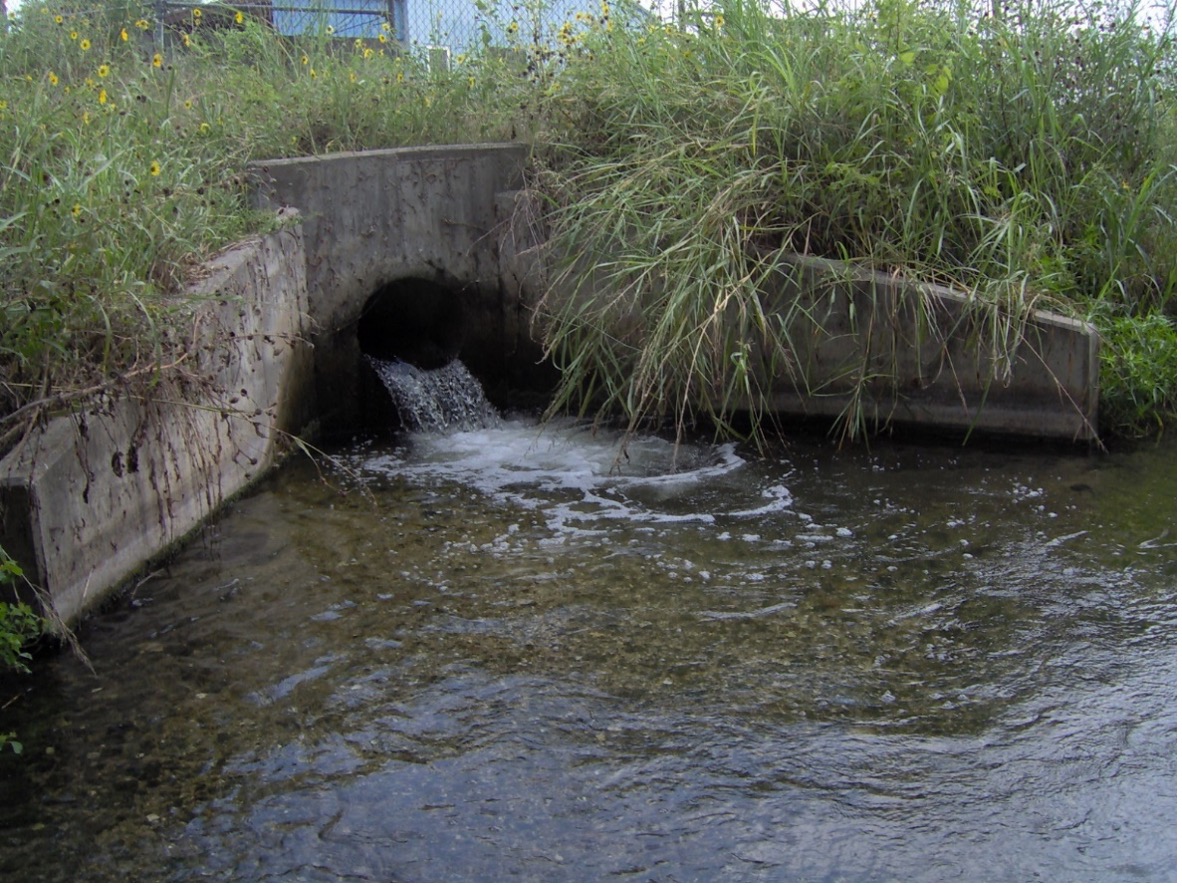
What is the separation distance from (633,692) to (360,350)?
13.6ft

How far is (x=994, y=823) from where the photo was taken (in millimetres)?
2891

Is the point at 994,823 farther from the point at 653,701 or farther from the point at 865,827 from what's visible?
the point at 653,701

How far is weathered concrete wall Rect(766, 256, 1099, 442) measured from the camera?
5828 mm

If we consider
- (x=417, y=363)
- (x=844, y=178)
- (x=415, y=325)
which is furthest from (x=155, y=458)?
(x=844, y=178)

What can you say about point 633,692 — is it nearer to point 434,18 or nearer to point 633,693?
point 633,693

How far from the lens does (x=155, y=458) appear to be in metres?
4.46

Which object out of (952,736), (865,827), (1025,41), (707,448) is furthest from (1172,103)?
(865,827)

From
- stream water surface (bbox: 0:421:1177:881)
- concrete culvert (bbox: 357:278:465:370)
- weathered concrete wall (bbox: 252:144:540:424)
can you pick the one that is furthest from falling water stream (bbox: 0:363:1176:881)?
concrete culvert (bbox: 357:278:465:370)

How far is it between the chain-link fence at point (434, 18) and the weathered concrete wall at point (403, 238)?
121 centimetres

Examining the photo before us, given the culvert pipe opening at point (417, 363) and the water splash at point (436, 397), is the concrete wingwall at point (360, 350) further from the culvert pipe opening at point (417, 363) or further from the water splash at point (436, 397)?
the water splash at point (436, 397)

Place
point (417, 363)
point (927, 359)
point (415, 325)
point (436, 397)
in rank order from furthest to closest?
1. point (415, 325)
2. point (417, 363)
3. point (436, 397)
4. point (927, 359)

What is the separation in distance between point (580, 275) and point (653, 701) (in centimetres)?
337

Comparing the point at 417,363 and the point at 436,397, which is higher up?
the point at 417,363

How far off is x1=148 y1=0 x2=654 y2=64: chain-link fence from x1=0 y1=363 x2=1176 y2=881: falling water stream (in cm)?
379
